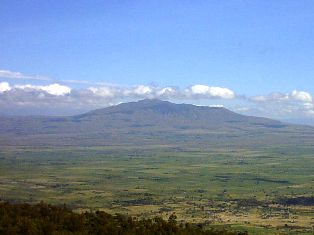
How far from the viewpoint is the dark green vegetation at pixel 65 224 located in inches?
1462

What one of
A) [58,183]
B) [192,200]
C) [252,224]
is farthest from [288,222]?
[58,183]

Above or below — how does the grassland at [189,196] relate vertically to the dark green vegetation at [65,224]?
below

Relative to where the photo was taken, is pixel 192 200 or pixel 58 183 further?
pixel 58 183

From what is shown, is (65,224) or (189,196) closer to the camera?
(65,224)

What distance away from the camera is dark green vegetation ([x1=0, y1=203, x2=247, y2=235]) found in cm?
3712

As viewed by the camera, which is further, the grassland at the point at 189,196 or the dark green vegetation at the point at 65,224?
the grassland at the point at 189,196

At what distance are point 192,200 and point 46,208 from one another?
344 ft

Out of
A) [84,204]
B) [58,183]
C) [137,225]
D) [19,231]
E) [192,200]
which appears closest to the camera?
[19,231]

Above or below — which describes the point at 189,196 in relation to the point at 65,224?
below

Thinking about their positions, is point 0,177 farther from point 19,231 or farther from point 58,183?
point 19,231

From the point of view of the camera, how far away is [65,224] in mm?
40281

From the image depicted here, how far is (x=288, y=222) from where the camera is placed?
361 ft

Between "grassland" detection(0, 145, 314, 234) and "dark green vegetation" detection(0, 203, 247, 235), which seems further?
"grassland" detection(0, 145, 314, 234)

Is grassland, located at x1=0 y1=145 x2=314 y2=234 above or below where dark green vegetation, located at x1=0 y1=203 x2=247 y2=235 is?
below
